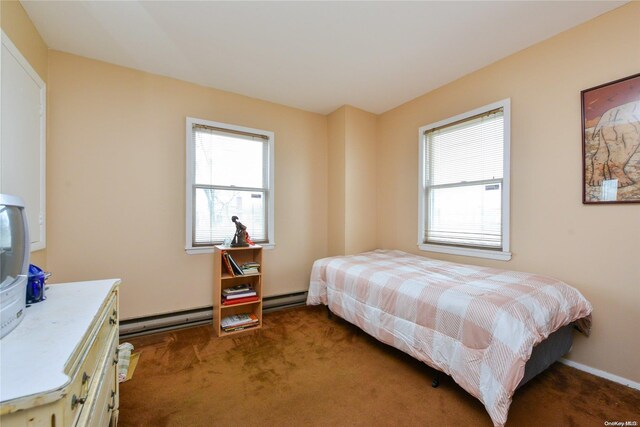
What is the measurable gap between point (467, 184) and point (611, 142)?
1073 mm

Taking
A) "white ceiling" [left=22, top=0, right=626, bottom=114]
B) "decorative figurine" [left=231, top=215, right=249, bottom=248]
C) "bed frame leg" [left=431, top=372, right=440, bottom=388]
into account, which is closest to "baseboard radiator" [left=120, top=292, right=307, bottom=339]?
"decorative figurine" [left=231, top=215, right=249, bottom=248]

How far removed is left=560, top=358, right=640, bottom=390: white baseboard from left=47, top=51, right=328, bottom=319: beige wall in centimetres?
333

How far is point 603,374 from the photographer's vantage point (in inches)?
76.4

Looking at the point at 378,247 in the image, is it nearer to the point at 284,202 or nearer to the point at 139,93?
the point at 284,202

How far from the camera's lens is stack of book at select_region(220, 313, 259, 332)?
8.86 ft

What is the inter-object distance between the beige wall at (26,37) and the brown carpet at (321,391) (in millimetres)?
1449

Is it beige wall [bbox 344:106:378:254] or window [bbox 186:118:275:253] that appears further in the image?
beige wall [bbox 344:106:378:254]

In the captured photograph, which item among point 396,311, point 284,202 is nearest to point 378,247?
point 284,202

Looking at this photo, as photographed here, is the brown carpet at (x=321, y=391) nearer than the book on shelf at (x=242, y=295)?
Yes

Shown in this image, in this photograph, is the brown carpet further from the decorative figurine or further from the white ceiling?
the white ceiling

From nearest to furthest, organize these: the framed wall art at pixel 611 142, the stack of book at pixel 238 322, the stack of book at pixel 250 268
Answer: the framed wall art at pixel 611 142
the stack of book at pixel 238 322
the stack of book at pixel 250 268

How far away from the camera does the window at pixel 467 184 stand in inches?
100

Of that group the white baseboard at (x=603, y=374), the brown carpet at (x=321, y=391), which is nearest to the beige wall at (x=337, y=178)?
the brown carpet at (x=321, y=391)

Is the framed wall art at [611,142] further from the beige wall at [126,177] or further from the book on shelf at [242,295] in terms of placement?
the beige wall at [126,177]
